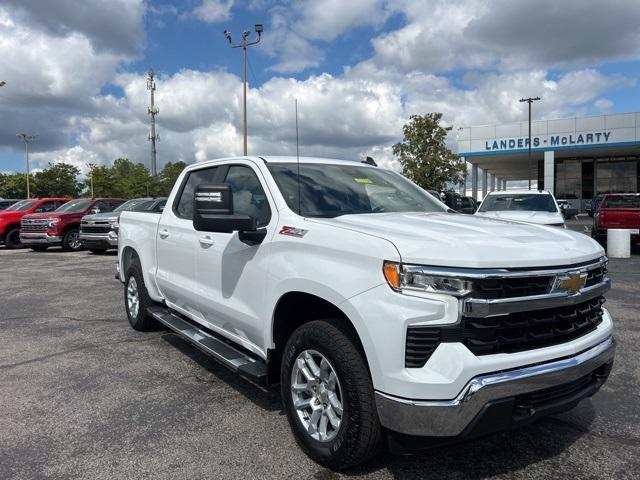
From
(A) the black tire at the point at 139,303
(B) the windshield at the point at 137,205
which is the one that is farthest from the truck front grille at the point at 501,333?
(B) the windshield at the point at 137,205

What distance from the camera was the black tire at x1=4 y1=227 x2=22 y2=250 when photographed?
60.7 feet

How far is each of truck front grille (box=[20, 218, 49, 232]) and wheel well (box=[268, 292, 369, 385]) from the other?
1533 centimetres

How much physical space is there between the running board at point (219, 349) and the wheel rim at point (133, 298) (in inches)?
27.9

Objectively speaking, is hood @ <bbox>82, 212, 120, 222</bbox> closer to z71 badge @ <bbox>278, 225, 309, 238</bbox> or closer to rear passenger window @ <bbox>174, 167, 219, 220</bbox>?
rear passenger window @ <bbox>174, 167, 219, 220</bbox>

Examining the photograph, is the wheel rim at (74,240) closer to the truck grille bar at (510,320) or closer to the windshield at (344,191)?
the windshield at (344,191)

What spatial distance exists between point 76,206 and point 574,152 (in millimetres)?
36594

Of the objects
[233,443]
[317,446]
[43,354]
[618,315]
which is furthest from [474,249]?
[618,315]

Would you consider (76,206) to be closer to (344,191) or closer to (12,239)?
(12,239)

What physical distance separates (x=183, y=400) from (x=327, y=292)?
1.89 meters

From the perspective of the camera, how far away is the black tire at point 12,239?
1852 centimetres

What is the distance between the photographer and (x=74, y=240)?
55.5ft

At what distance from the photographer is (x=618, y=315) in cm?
660

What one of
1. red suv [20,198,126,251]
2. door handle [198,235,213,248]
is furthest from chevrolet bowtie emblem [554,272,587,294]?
red suv [20,198,126,251]

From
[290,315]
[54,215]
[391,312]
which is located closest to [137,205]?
[54,215]
